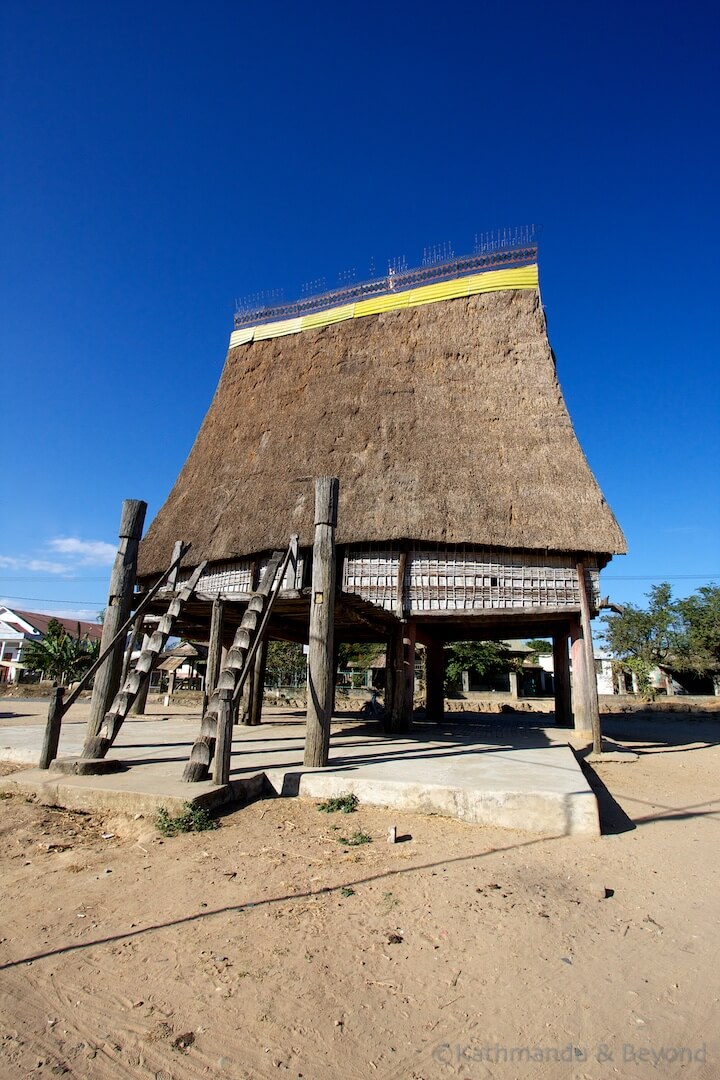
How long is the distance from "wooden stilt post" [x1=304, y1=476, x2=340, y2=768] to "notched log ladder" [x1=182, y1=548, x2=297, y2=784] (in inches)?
23.5

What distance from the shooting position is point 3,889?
→ 11.0 feet

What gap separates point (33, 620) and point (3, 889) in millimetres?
42635

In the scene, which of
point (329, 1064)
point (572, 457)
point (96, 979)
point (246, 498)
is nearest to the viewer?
point (329, 1064)

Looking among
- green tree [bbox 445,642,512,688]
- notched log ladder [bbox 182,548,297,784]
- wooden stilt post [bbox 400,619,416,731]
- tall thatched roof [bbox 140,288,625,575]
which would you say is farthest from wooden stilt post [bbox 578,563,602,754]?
green tree [bbox 445,642,512,688]

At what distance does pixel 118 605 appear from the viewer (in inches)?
253

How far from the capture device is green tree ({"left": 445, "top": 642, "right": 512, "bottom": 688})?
1112 inches

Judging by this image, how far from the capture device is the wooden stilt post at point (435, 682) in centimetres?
1467

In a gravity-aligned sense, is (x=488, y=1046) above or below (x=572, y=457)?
below

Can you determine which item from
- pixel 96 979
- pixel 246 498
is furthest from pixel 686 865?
pixel 246 498

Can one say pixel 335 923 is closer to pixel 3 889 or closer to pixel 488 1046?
pixel 488 1046

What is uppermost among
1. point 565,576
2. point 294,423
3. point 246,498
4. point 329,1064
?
point 294,423

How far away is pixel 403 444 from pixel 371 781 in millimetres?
7634

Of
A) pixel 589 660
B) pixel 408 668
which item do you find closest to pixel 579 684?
pixel 589 660

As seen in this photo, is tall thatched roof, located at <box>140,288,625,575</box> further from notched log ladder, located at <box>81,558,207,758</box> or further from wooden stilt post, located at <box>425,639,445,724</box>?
wooden stilt post, located at <box>425,639,445,724</box>
